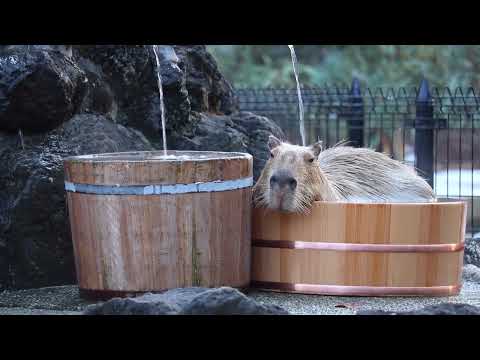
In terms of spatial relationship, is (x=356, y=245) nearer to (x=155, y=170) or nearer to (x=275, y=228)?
(x=275, y=228)

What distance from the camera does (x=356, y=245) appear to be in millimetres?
5867

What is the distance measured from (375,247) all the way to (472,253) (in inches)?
103

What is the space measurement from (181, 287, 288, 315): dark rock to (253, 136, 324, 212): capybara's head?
1.36 meters

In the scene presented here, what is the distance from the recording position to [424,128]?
Answer: 34.3 ft

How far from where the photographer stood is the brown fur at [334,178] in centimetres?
583

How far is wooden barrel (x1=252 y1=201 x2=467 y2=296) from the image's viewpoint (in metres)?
5.85

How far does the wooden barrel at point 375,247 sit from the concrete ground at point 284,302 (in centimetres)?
9

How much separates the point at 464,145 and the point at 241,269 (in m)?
13.4

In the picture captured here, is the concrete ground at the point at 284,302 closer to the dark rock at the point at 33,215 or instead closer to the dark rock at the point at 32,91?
the dark rock at the point at 33,215

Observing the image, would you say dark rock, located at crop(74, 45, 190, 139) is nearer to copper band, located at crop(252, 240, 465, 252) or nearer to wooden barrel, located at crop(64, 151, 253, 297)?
wooden barrel, located at crop(64, 151, 253, 297)

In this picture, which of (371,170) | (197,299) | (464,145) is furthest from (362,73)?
(197,299)

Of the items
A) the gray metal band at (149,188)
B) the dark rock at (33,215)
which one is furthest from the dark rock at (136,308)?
the dark rock at (33,215)

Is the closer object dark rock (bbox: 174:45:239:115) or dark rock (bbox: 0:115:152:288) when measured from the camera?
dark rock (bbox: 0:115:152:288)

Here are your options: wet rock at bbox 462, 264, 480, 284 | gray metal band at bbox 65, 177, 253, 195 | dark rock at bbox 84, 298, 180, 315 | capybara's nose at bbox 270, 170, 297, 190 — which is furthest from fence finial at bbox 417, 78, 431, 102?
dark rock at bbox 84, 298, 180, 315
